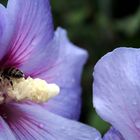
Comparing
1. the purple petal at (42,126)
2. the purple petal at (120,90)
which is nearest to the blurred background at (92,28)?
the purple petal at (42,126)

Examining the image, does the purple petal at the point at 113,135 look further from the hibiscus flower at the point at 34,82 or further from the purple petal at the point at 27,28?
the purple petal at the point at 27,28

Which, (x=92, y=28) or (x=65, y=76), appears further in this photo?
(x=92, y=28)

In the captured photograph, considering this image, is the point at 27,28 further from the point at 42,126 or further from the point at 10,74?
the point at 42,126

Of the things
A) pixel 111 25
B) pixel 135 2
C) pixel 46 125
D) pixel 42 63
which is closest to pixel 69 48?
pixel 42 63

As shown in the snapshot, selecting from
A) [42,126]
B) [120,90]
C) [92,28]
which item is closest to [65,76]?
[42,126]

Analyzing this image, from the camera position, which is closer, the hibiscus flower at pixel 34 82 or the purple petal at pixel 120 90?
the purple petal at pixel 120 90

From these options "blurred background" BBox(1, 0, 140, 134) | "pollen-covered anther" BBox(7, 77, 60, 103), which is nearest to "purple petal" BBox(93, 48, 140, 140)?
"pollen-covered anther" BBox(7, 77, 60, 103)
